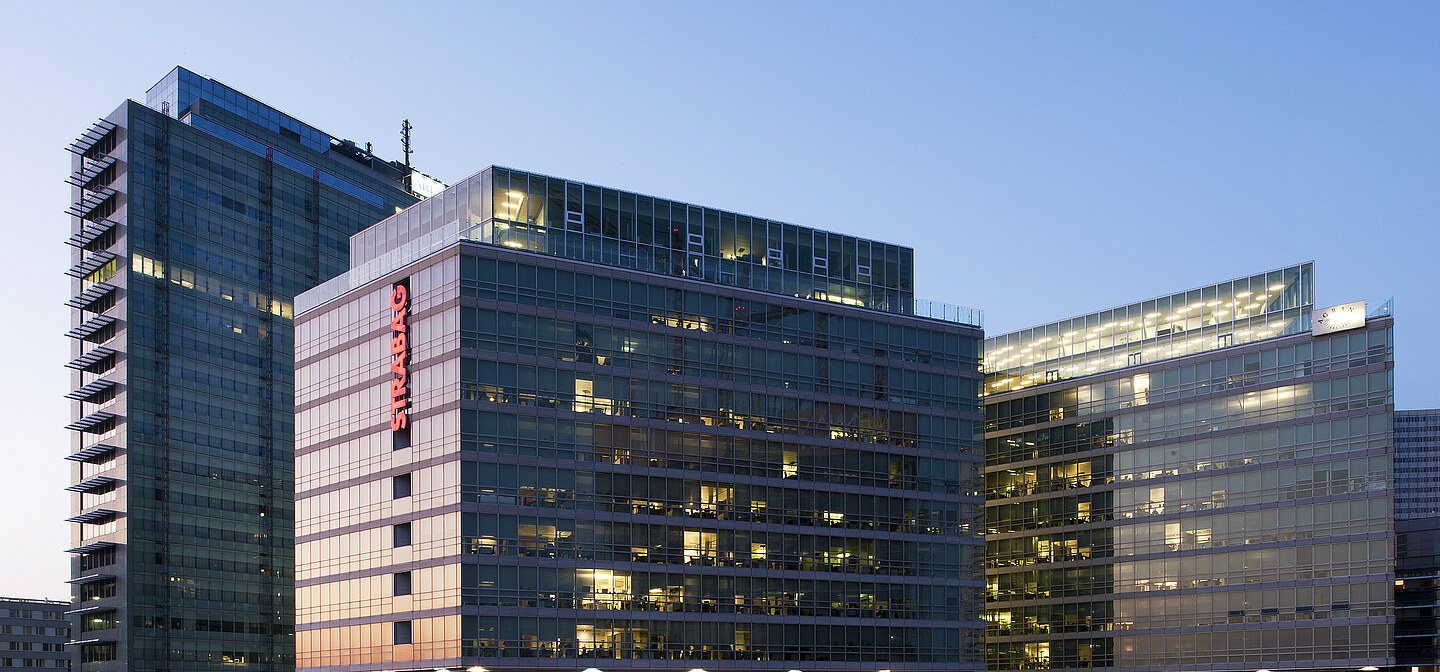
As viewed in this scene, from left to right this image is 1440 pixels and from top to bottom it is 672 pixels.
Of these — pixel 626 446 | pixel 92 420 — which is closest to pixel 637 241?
pixel 626 446

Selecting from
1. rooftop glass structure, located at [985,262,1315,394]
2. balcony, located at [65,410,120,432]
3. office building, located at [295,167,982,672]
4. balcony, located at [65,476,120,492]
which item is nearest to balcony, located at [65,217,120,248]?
balcony, located at [65,410,120,432]

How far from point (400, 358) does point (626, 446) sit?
709 inches

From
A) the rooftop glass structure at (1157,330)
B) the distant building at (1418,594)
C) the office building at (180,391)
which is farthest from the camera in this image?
the office building at (180,391)

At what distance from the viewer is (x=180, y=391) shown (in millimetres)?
163250

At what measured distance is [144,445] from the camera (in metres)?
159

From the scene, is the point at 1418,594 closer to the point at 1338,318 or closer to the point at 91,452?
the point at 1338,318

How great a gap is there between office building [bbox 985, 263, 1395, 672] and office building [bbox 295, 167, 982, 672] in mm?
19273

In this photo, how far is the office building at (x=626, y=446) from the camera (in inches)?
3969

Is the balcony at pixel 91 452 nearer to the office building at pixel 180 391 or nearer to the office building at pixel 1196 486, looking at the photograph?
the office building at pixel 180 391

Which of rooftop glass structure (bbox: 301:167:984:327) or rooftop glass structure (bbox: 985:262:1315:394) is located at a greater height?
rooftop glass structure (bbox: 301:167:984:327)

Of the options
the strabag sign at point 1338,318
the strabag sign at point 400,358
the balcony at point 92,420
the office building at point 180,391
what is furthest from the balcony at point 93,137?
the strabag sign at point 1338,318

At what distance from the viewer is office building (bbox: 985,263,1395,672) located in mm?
117688

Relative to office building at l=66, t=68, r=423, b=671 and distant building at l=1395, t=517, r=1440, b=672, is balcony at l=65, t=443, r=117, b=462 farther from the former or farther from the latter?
distant building at l=1395, t=517, r=1440, b=672

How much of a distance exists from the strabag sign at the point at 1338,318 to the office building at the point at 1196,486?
0.42 feet
